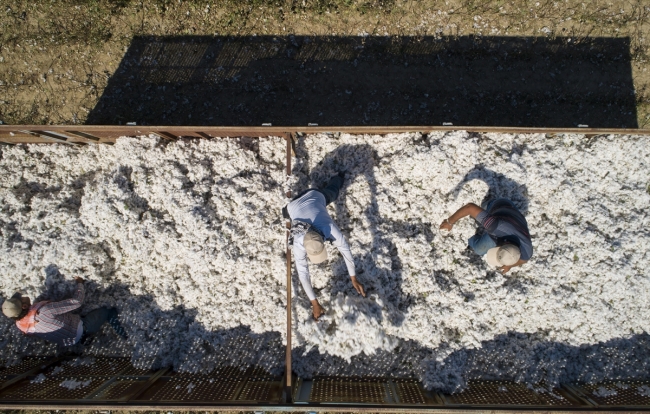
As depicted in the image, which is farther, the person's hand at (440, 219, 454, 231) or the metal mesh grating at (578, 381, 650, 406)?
the person's hand at (440, 219, 454, 231)

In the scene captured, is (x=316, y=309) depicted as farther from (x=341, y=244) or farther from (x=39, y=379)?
(x=39, y=379)

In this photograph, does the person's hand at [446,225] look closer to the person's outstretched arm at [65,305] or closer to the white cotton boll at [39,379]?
the person's outstretched arm at [65,305]

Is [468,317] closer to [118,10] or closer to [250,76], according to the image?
[250,76]

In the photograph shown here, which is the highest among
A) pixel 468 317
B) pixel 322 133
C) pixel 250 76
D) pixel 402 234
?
pixel 250 76

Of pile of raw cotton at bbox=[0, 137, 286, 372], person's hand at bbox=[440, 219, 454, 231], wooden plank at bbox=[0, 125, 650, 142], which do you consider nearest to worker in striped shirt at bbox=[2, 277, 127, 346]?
pile of raw cotton at bbox=[0, 137, 286, 372]

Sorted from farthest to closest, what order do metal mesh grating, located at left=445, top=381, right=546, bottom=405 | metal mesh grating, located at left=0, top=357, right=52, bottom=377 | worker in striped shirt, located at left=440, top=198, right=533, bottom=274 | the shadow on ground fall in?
1. the shadow on ground
2. metal mesh grating, located at left=0, top=357, right=52, bottom=377
3. metal mesh grating, located at left=445, top=381, right=546, bottom=405
4. worker in striped shirt, located at left=440, top=198, right=533, bottom=274

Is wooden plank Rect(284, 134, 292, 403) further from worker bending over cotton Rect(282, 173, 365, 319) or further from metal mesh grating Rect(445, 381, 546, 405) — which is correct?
metal mesh grating Rect(445, 381, 546, 405)

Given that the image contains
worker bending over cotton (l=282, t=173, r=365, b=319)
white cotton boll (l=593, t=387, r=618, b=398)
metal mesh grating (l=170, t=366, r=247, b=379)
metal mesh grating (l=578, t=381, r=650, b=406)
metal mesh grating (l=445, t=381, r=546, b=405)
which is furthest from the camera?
metal mesh grating (l=170, t=366, r=247, b=379)

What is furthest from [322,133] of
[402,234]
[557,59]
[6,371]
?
[6,371]
